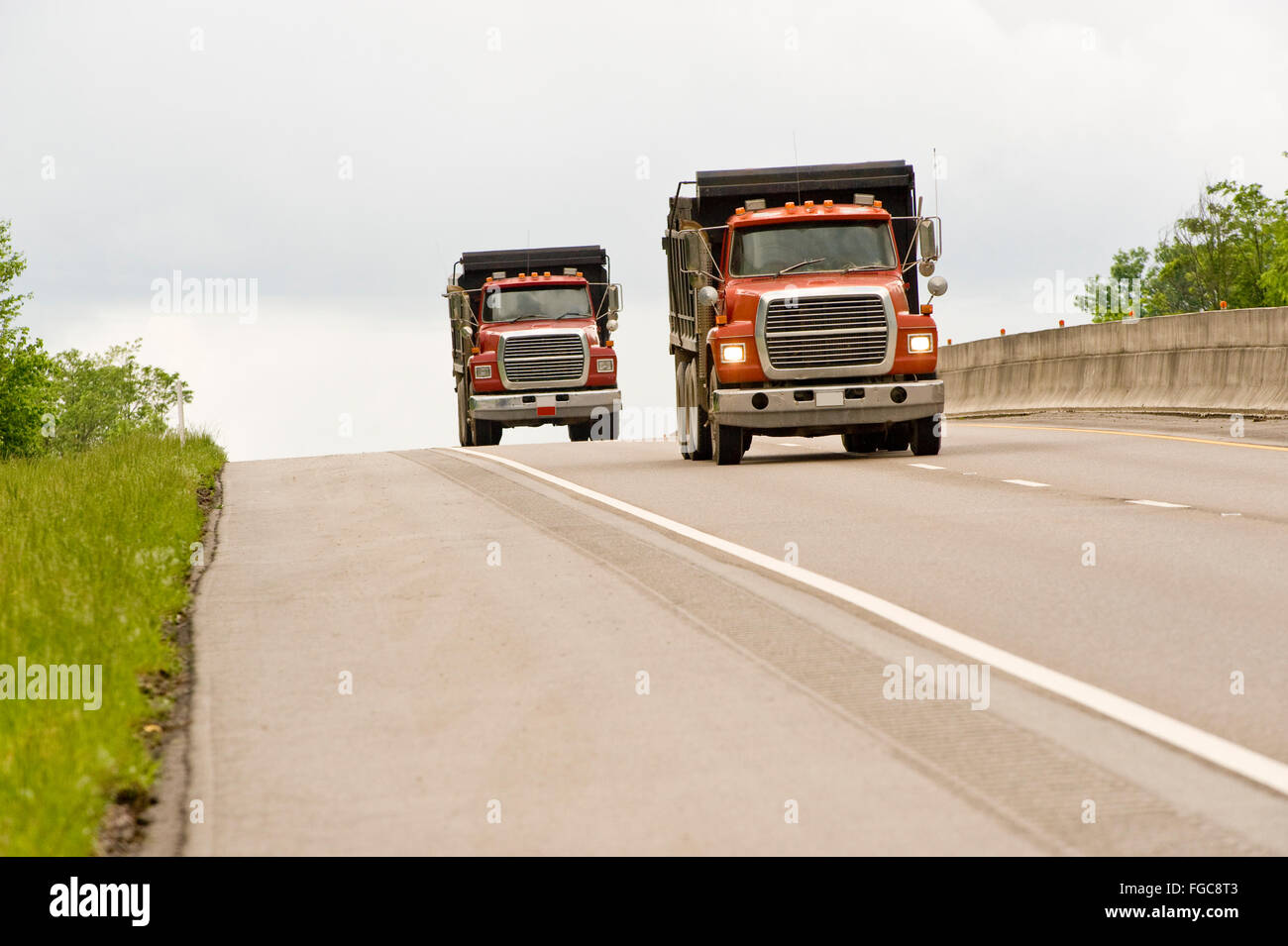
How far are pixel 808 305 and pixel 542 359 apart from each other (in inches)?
573

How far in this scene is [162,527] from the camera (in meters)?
13.2

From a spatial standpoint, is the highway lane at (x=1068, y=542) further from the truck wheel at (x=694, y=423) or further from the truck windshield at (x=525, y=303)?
the truck windshield at (x=525, y=303)

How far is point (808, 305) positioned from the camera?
19391mm

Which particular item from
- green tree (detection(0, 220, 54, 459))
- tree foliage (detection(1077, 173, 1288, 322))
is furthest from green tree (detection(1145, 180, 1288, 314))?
green tree (detection(0, 220, 54, 459))

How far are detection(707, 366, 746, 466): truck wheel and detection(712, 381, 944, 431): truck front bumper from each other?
0.31 meters

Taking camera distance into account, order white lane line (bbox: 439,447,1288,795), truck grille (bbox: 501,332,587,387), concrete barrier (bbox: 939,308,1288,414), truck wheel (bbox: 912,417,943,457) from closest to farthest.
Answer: white lane line (bbox: 439,447,1288,795), truck wheel (bbox: 912,417,943,457), concrete barrier (bbox: 939,308,1288,414), truck grille (bbox: 501,332,587,387)

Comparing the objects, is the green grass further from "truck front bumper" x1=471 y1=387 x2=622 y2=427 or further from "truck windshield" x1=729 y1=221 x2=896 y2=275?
"truck front bumper" x1=471 y1=387 x2=622 y2=427

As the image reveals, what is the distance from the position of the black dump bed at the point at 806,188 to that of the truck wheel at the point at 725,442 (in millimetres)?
2108

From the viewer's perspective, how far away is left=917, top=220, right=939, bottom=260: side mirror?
64.8ft

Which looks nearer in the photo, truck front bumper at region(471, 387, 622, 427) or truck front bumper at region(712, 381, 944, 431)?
truck front bumper at region(712, 381, 944, 431)

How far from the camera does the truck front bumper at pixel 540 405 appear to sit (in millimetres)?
33469

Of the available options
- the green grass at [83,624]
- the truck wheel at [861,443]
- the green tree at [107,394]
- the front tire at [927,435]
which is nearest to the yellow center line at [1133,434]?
the front tire at [927,435]
